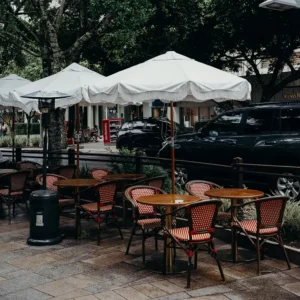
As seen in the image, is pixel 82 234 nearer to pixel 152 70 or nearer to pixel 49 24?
pixel 152 70

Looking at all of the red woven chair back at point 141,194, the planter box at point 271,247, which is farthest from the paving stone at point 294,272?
the red woven chair back at point 141,194

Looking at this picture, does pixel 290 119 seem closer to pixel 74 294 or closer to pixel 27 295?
pixel 74 294

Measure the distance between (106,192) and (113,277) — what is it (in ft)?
6.13

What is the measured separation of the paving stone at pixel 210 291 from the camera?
5180 millimetres

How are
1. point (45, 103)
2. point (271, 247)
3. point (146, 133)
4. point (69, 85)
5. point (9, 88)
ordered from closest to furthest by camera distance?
point (271, 247) → point (45, 103) → point (69, 85) → point (9, 88) → point (146, 133)

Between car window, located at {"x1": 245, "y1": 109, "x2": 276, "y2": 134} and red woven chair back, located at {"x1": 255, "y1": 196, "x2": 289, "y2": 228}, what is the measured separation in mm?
4921

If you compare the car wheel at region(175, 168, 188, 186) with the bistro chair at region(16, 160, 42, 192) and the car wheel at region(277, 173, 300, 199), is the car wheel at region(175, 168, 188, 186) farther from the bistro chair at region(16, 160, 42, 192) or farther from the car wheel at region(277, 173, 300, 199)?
the bistro chair at region(16, 160, 42, 192)

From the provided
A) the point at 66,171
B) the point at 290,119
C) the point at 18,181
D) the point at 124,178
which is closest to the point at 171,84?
the point at 124,178

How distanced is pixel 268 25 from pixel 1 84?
11.3 metres

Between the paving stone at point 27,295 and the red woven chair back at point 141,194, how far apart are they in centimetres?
191

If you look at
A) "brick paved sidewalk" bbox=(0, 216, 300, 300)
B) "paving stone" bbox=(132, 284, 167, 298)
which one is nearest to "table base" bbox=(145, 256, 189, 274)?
"brick paved sidewalk" bbox=(0, 216, 300, 300)

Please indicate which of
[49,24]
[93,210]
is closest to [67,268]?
[93,210]

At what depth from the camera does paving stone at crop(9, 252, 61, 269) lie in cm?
627

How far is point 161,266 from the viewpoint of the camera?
6.18 meters
